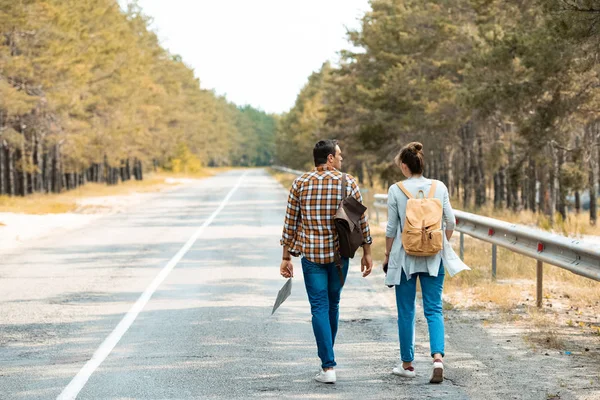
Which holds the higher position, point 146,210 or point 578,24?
point 578,24

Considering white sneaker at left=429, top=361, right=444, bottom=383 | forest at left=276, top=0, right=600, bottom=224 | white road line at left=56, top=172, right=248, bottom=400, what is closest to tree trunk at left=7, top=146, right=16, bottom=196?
forest at left=276, top=0, right=600, bottom=224

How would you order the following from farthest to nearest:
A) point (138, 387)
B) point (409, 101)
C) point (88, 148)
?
point (88, 148) → point (409, 101) → point (138, 387)

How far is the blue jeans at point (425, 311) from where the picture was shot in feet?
21.1

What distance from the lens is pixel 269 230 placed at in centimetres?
2088

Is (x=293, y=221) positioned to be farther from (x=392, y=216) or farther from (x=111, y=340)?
(x=111, y=340)

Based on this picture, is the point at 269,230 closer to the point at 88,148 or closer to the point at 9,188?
the point at 9,188

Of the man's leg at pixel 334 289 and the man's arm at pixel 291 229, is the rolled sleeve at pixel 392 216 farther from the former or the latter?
the man's arm at pixel 291 229

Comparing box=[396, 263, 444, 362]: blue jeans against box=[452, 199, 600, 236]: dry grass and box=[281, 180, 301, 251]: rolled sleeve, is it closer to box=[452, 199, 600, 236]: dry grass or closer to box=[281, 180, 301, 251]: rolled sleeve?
box=[281, 180, 301, 251]: rolled sleeve

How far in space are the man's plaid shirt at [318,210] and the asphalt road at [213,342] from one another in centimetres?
98

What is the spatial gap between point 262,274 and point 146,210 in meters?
17.3

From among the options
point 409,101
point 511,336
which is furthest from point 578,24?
point 409,101

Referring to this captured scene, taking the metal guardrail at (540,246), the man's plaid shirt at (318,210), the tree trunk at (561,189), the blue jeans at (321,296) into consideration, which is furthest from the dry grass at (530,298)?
the tree trunk at (561,189)

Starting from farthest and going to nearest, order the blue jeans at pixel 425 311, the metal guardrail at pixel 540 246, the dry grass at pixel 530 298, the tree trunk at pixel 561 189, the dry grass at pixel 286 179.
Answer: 1. the dry grass at pixel 286 179
2. the tree trunk at pixel 561 189
3. the dry grass at pixel 530 298
4. the metal guardrail at pixel 540 246
5. the blue jeans at pixel 425 311

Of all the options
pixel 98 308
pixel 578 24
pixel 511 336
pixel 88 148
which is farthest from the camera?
pixel 88 148
